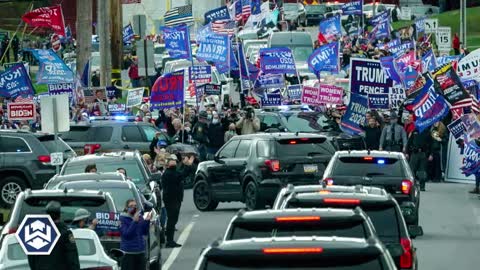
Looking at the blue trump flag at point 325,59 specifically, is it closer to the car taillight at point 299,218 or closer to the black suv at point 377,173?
the black suv at point 377,173

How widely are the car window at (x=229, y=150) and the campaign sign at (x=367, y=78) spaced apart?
7320 mm

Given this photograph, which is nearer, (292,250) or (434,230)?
(292,250)

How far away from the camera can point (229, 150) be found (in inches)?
1277

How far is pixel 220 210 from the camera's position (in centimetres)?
3334

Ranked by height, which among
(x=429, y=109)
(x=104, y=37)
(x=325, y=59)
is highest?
(x=104, y=37)

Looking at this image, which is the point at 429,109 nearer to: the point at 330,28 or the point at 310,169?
the point at 310,169

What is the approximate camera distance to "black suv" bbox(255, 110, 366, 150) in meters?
40.4

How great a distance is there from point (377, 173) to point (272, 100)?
24524 millimetres

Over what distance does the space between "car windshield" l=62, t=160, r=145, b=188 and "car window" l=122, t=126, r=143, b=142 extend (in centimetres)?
1231

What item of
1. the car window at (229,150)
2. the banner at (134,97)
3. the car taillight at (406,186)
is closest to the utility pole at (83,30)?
the banner at (134,97)

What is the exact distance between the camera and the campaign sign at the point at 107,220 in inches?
771

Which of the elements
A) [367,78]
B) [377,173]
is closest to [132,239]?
[377,173]

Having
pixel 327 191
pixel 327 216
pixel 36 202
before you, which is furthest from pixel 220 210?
pixel 327 216

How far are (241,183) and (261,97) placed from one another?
17.4m
